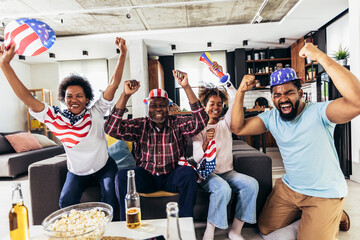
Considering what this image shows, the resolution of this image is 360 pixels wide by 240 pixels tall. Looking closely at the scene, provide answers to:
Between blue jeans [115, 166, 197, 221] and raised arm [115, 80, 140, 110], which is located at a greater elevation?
raised arm [115, 80, 140, 110]

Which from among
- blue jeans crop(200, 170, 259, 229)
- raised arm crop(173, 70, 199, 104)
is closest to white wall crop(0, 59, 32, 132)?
raised arm crop(173, 70, 199, 104)

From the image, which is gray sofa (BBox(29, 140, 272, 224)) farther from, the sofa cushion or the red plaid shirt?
the sofa cushion

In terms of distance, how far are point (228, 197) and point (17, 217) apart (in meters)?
1.23

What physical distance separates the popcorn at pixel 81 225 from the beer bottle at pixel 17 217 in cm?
13

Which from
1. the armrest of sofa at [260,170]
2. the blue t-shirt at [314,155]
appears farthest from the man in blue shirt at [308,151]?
the armrest of sofa at [260,170]

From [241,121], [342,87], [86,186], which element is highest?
[342,87]

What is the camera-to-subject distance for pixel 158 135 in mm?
1839

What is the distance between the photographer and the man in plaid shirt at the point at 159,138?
65.4 inches

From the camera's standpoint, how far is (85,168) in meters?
1.73

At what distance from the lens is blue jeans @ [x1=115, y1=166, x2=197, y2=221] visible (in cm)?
159

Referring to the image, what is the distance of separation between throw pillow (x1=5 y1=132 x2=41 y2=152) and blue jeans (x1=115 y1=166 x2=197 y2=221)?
11.5ft

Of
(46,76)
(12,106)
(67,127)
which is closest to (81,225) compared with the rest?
(67,127)

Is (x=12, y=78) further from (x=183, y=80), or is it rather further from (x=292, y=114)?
(x=292, y=114)

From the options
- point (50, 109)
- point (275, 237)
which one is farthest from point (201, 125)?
point (50, 109)
